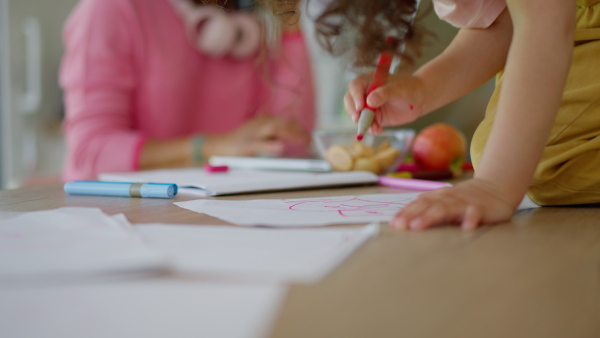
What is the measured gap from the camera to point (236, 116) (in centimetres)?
180

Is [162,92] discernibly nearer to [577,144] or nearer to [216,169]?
[216,169]

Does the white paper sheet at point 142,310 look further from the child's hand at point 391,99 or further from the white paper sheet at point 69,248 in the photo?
the child's hand at point 391,99

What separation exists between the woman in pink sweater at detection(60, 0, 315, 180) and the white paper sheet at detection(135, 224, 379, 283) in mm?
867

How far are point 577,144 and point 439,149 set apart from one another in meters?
0.35

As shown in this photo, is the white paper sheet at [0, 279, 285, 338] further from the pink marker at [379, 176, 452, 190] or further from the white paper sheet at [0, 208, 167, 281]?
the pink marker at [379, 176, 452, 190]

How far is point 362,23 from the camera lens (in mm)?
602

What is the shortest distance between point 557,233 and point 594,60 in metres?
0.24

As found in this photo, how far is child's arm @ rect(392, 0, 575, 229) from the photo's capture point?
46 centimetres

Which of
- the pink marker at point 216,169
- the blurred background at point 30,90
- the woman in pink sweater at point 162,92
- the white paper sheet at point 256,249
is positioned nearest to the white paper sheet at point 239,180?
the pink marker at point 216,169

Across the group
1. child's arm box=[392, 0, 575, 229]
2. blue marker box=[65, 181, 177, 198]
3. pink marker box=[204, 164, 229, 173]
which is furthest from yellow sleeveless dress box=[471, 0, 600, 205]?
pink marker box=[204, 164, 229, 173]

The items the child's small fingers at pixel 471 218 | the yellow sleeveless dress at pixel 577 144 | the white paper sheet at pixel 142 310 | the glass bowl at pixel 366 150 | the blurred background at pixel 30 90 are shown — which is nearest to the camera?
the white paper sheet at pixel 142 310

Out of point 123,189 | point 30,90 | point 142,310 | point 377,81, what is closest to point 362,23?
point 377,81

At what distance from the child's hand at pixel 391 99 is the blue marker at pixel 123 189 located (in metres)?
0.22

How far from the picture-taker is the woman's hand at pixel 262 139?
126cm
